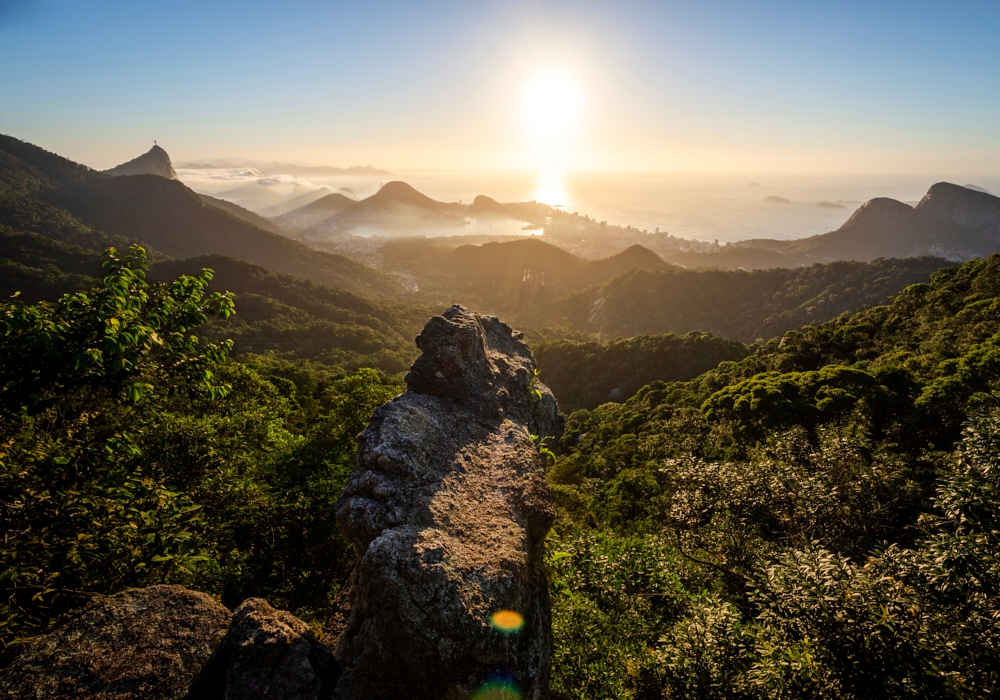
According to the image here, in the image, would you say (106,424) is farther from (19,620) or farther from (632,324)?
(632,324)

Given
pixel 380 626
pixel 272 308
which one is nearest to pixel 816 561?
pixel 380 626

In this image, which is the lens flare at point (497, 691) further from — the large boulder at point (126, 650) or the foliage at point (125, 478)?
the foliage at point (125, 478)

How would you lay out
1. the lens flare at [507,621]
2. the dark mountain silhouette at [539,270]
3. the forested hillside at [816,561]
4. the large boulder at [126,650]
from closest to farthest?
the large boulder at [126,650]
the forested hillside at [816,561]
the lens flare at [507,621]
the dark mountain silhouette at [539,270]

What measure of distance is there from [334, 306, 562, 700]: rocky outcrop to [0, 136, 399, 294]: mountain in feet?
546

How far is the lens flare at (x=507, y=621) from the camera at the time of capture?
6059 mm

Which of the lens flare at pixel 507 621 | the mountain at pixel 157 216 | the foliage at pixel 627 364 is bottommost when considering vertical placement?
the foliage at pixel 627 364

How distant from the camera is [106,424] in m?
7.95

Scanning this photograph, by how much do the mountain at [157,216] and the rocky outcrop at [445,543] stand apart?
166394 mm

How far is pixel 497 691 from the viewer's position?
5812 millimetres

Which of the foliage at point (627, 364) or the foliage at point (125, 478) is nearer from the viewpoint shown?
the foliage at point (125, 478)

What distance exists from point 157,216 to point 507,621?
8659 inches

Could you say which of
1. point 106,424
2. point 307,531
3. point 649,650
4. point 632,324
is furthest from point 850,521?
point 632,324

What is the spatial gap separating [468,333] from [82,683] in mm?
9174

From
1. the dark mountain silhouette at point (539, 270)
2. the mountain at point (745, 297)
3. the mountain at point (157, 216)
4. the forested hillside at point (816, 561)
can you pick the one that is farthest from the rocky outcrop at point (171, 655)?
the mountain at point (157, 216)
